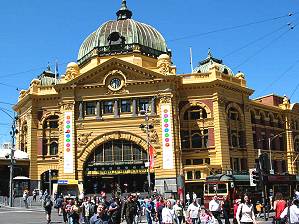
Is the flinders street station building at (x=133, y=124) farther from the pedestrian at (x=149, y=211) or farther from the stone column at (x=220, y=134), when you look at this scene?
the pedestrian at (x=149, y=211)

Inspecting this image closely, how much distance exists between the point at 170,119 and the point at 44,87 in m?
20.0

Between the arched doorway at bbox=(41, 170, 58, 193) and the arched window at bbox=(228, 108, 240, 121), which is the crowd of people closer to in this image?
the arched doorway at bbox=(41, 170, 58, 193)

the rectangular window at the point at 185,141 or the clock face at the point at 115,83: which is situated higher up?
the clock face at the point at 115,83

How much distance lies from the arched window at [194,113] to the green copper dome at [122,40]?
1138 cm

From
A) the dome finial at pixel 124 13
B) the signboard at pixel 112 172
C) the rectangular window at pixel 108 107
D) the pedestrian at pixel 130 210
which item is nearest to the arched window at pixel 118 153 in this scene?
the signboard at pixel 112 172

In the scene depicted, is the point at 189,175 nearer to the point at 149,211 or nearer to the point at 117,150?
the point at 117,150

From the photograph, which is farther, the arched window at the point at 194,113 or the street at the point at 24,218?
the arched window at the point at 194,113

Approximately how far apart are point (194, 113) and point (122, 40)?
15517 mm

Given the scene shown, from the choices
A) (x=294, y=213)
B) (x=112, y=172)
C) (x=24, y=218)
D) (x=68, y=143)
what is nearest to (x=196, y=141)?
(x=112, y=172)

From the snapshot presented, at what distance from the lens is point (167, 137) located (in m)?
58.1

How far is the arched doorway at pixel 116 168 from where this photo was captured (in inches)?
2320

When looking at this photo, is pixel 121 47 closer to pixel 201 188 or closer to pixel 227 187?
pixel 201 188

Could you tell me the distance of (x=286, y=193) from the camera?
43.0 m

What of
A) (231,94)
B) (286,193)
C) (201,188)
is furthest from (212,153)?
(286,193)
